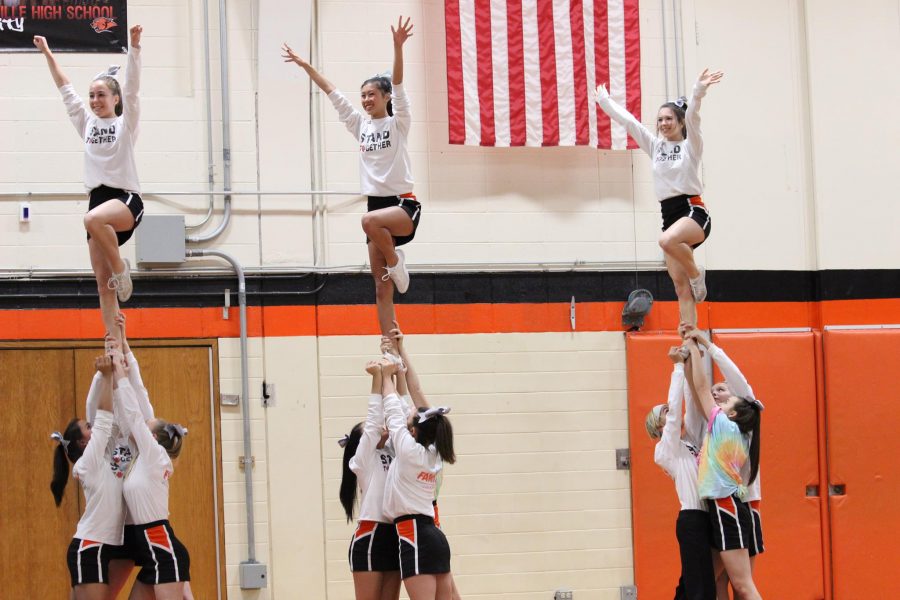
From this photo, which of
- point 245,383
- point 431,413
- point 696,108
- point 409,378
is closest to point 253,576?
point 245,383

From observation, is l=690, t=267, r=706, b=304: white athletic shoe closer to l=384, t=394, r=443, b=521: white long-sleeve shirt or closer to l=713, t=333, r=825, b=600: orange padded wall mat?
l=384, t=394, r=443, b=521: white long-sleeve shirt

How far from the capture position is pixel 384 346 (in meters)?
6.40

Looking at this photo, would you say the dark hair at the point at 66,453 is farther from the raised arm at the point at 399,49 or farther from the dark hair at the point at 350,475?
the raised arm at the point at 399,49

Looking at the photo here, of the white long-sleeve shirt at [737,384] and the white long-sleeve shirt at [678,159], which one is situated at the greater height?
the white long-sleeve shirt at [678,159]

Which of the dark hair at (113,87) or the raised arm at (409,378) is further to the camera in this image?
the raised arm at (409,378)

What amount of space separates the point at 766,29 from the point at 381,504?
581 centimetres

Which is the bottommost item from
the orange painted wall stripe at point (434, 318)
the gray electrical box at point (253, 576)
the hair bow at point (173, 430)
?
the gray electrical box at point (253, 576)

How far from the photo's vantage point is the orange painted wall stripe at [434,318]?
27.3 ft

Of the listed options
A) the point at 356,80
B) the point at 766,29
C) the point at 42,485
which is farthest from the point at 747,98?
the point at 42,485

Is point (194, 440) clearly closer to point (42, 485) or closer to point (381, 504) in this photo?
point (42, 485)

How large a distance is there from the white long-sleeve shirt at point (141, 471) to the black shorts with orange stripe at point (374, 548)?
1.11 metres

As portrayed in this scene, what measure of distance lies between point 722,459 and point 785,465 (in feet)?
10.2

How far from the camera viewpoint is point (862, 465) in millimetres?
8891

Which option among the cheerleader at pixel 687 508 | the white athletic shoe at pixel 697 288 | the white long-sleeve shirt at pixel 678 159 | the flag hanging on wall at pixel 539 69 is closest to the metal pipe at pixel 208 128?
the flag hanging on wall at pixel 539 69
